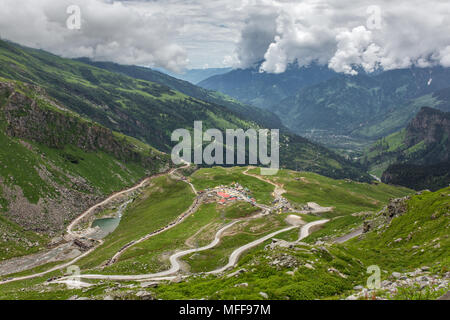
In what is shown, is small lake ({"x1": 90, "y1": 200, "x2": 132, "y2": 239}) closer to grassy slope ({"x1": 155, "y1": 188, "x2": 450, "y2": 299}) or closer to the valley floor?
the valley floor

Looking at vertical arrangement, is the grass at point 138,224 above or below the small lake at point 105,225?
above

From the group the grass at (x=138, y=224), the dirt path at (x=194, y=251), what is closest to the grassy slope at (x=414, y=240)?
the dirt path at (x=194, y=251)

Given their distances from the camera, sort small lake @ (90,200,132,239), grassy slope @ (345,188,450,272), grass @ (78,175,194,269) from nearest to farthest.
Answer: grassy slope @ (345,188,450,272) < grass @ (78,175,194,269) < small lake @ (90,200,132,239)

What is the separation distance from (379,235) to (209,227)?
241 ft

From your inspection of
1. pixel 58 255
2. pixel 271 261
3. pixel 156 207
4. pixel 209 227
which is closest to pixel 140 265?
pixel 209 227

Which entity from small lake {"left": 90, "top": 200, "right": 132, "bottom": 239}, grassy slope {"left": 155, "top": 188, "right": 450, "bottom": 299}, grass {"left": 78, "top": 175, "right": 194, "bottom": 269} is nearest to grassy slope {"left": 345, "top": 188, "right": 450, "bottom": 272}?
grassy slope {"left": 155, "top": 188, "right": 450, "bottom": 299}

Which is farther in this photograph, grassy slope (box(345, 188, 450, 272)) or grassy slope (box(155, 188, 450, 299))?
grassy slope (box(345, 188, 450, 272))

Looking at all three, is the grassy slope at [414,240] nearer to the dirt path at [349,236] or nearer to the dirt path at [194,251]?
the dirt path at [349,236]

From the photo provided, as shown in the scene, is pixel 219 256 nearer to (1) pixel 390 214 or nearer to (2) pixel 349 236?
(2) pixel 349 236

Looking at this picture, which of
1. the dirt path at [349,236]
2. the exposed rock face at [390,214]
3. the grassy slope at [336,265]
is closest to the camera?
the grassy slope at [336,265]

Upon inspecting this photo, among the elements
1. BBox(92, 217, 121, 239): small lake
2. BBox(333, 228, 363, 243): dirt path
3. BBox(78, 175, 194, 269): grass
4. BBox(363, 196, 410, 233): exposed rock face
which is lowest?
BBox(92, 217, 121, 239): small lake
